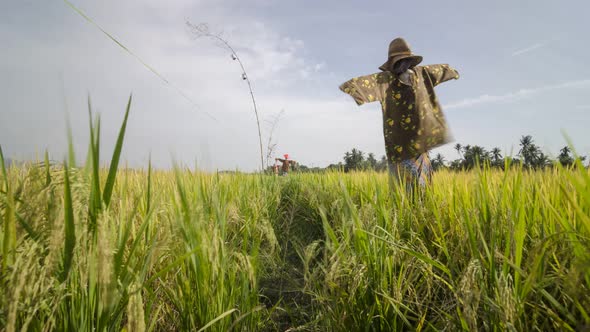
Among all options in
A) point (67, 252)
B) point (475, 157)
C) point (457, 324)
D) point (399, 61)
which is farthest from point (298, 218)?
point (67, 252)

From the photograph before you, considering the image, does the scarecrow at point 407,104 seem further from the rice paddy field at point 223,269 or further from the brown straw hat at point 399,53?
the rice paddy field at point 223,269

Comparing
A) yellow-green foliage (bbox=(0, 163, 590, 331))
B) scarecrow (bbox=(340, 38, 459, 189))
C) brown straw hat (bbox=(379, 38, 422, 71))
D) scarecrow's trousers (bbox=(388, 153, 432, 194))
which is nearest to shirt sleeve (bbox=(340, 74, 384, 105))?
scarecrow (bbox=(340, 38, 459, 189))

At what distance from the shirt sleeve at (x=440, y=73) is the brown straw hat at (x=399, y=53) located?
0.81 ft

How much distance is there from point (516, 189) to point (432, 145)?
180 cm

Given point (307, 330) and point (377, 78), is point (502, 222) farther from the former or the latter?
point (377, 78)

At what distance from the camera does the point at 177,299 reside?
1.03 meters

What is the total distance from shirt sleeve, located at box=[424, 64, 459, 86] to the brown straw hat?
25 cm

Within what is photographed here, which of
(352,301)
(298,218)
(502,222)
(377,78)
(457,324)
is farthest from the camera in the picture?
(298,218)

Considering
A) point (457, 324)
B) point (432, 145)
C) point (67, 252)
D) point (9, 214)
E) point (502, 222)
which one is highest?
point (432, 145)

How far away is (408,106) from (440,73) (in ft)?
1.86

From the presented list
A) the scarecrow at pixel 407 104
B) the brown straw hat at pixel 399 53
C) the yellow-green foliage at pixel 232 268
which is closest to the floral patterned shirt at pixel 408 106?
the scarecrow at pixel 407 104

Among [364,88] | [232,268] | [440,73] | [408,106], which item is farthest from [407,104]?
[232,268]

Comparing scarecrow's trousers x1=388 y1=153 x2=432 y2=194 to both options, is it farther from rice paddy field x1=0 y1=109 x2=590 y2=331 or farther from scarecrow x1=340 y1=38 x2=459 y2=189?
rice paddy field x1=0 y1=109 x2=590 y2=331

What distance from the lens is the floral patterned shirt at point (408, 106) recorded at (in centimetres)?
279
